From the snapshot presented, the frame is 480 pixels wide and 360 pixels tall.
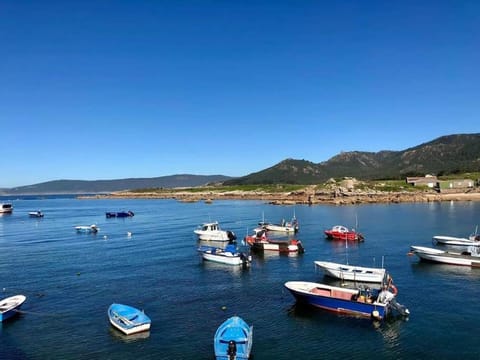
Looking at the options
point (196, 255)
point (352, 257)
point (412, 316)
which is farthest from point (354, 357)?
point (196, 255)

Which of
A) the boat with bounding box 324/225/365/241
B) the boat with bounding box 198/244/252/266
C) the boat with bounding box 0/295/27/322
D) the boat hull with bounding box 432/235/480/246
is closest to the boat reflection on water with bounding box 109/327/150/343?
the boat with bounding box 0/295/27/322

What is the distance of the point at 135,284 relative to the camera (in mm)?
41906

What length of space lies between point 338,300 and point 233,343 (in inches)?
467

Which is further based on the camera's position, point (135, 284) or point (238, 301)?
point (135, 284)

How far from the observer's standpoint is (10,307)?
3234 centimetres

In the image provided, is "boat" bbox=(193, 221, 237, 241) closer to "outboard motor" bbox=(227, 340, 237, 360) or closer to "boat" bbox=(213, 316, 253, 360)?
"boat" bbox=(213, 316, 253, 360)

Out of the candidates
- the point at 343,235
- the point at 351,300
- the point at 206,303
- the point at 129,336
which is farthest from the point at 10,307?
the point at 343,235

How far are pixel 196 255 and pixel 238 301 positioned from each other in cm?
2235

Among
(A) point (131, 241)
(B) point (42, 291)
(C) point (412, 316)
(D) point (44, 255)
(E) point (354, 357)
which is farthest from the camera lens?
(A) point (131, 241)

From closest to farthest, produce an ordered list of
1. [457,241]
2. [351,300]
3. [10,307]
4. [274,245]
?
1. [351,300]
2. [10,307]
3. [274,245]
4. [457,241]

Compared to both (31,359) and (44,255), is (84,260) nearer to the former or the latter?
(44,255)

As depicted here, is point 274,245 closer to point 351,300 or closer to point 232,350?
point 351,300

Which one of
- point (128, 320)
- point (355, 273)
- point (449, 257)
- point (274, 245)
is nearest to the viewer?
point (128, 320)

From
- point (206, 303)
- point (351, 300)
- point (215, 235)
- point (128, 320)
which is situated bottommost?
point (206, 303)
